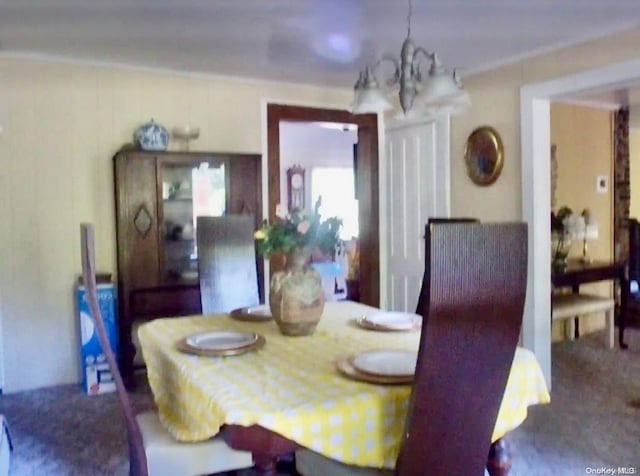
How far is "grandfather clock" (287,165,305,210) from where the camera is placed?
9000 mm

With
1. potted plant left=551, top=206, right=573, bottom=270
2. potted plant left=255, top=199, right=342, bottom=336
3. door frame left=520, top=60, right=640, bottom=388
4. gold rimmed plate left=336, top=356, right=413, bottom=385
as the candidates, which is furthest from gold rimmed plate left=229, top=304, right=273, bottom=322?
potted plant left=551, top=206, right=573, bottom=270

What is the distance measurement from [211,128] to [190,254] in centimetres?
105

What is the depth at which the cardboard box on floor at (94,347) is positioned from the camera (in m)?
3.72

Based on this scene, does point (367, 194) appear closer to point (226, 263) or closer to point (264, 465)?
point (226, 263)

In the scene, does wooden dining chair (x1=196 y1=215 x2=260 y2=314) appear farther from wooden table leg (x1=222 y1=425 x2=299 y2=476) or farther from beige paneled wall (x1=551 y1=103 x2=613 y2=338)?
beige paneled wall (x1=551 y1=103 x2=613 y2=338)

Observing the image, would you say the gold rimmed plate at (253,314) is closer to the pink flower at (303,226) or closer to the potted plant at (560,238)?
the pink flower at (303,226)

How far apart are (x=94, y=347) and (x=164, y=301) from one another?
542 mm

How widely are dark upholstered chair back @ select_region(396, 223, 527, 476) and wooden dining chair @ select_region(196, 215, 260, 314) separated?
1.71 meters

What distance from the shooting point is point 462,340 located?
4.26 ft

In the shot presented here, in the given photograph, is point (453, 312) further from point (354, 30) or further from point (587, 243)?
point (587, 243)

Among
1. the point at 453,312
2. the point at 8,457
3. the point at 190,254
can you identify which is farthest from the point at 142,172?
the point at 453,312

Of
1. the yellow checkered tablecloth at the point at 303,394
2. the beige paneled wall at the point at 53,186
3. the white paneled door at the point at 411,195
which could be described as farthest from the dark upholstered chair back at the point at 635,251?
the beige paneled wall at the point at 53,186

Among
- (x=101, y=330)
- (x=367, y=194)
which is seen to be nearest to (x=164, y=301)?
(x=367, y=194)

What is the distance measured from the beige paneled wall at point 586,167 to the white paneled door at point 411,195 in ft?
4.49
